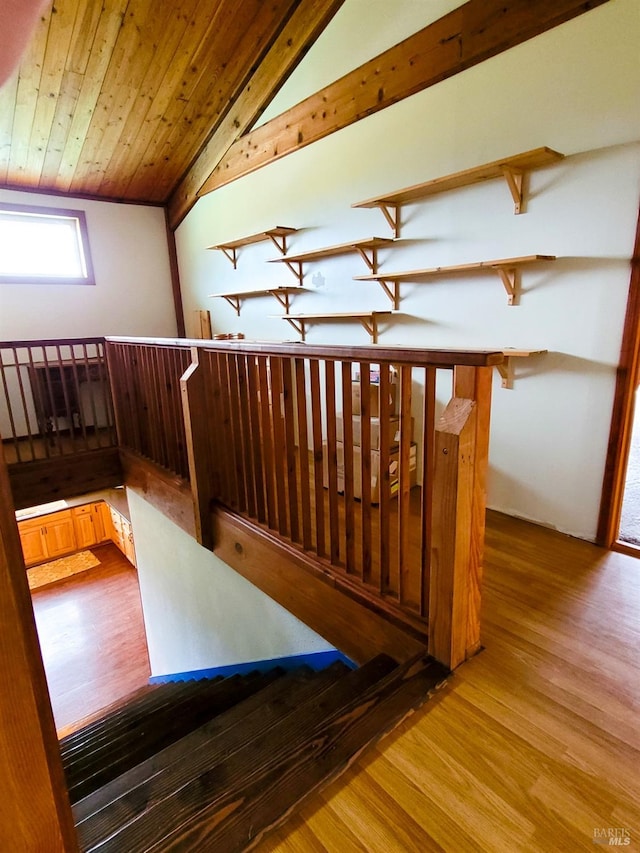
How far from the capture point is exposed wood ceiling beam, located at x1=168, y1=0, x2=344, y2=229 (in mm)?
3275

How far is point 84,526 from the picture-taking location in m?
8.52

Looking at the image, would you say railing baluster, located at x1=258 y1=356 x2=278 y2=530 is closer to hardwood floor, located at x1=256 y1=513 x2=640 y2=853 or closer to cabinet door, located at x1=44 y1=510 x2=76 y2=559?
hardwood floor, located at x1=256 y1=513 x2=640 y2=853

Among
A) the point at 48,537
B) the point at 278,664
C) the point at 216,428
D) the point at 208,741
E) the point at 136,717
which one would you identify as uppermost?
the point at 216,428

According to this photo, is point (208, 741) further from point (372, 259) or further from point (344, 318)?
point (372, 259)

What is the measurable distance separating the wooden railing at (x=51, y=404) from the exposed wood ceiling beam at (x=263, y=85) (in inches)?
80.8

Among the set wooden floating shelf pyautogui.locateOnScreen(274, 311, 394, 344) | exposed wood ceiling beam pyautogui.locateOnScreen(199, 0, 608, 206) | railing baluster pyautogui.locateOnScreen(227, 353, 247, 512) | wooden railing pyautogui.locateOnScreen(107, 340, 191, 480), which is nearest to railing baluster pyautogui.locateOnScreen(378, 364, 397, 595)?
railing baluster pyautogui.locateOnScreen(227, 353, 247, 512)

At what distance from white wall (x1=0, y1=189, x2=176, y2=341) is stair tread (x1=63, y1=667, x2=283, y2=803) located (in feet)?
12.6

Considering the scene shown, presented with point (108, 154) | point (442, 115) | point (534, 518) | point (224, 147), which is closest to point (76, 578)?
point (108, 154)

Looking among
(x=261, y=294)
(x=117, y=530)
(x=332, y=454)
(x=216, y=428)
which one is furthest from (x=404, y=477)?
(x=117, y=530)

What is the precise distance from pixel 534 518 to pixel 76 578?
25.0 ft

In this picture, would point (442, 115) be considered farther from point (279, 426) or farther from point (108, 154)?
point (108, 154)

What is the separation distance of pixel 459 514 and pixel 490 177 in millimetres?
1921

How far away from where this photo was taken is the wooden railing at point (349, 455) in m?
1.46

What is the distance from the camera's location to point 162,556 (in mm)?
4145
